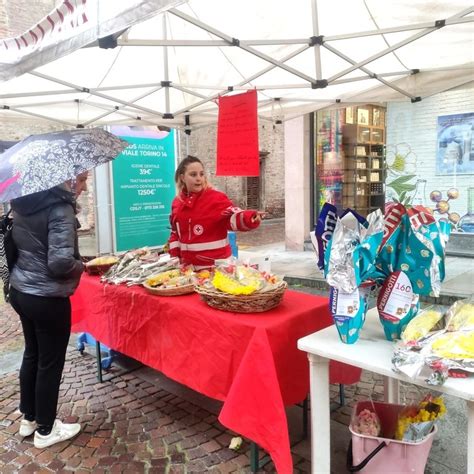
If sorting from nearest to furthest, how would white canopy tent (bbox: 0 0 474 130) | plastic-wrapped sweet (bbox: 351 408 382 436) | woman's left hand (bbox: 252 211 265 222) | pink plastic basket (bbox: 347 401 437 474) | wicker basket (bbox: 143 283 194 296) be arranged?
pink plastic basket (bbox: 347 401 437 474), plastic-wrapped sweet (bbox: 351 408 382 436), white canopy tent (bbox: 0 0 474 130), wicker basket (bbox: 143 283 194 296), woman's left hand (bbox: 252 211 265 222)

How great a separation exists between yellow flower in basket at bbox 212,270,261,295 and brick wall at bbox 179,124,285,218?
1432 centimetres

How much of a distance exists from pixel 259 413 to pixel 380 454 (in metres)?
0.56

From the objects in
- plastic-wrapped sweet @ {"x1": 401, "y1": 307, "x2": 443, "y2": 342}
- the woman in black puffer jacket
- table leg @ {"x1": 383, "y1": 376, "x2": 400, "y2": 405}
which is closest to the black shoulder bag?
the woman in black puffer jacket

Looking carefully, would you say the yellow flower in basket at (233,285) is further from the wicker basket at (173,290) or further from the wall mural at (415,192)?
the wall mural at (415,192)

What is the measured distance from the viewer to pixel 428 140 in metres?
7.19

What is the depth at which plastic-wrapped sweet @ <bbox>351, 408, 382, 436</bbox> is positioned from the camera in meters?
2.01

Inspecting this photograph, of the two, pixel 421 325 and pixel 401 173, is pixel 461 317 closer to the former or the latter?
pixel 421 325

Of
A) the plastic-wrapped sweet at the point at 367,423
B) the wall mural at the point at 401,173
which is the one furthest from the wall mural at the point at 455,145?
the plastic-wrapped sweet at the point at 367,423

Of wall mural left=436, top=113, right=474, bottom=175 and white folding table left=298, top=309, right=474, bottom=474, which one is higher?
wall mural left=436, top=113, right=474, bottom=175

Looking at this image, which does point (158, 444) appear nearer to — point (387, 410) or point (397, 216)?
point (387, 410)

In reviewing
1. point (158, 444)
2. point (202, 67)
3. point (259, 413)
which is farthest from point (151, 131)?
point (259, 413)

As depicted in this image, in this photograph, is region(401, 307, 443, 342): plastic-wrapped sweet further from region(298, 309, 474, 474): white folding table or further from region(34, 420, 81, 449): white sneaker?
region(34, 420, 81, 449): white sneaker

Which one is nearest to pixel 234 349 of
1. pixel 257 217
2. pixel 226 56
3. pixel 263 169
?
pixel 257 217

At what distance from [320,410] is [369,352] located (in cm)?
36
